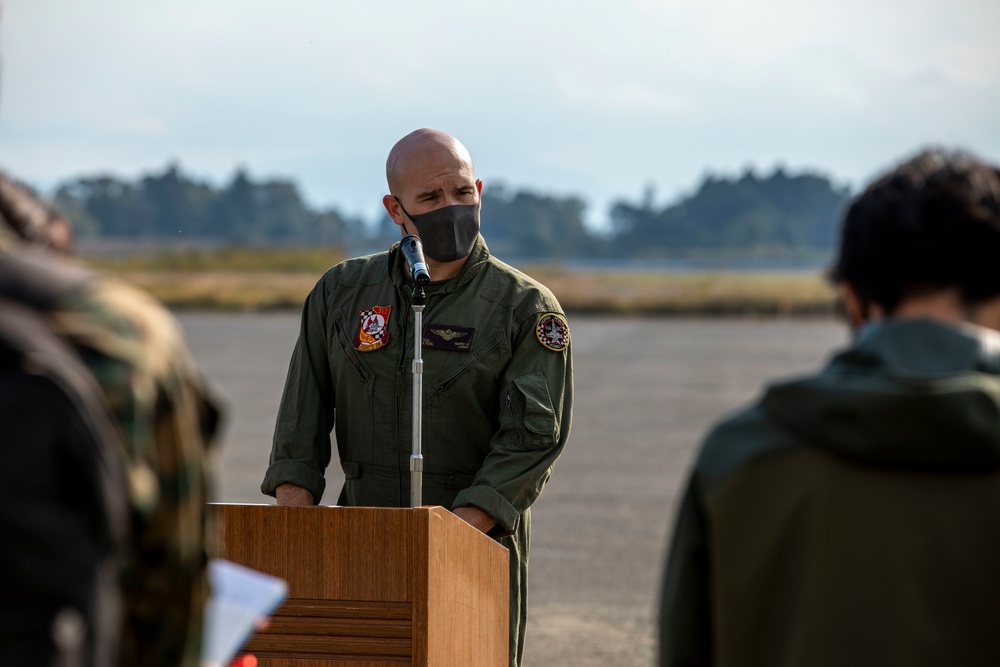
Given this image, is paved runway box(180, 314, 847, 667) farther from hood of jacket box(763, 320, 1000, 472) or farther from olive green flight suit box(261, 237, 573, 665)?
hood of jacket box(763, 320, 1000, 472)

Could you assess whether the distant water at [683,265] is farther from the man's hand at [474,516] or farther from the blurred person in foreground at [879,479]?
the blurred person in foreground at [879,479]

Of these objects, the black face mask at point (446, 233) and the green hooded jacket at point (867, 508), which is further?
the black face mask at point (446, 233)

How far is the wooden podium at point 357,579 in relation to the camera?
3424mm

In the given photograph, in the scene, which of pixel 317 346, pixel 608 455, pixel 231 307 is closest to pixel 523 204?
pixel 231 307

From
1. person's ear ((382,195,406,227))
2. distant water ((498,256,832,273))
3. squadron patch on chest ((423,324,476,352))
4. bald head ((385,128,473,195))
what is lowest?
distant water ((498,256,832,273))

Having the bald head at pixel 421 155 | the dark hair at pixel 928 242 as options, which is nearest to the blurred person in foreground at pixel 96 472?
the dark hair at pixel 928 242

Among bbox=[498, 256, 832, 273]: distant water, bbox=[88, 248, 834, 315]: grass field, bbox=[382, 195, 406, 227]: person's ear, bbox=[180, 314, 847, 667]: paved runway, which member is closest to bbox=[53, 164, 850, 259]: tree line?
bbox=[498, 256, 832, 273]: distant water

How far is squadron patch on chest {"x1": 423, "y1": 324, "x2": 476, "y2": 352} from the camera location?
4.18 meters

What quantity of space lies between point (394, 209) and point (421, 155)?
0.22 meters

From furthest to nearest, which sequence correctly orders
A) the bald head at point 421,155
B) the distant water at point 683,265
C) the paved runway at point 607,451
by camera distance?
the distant water at point 683,265
the paved runway at point 607,451
the bald head at point 421,155

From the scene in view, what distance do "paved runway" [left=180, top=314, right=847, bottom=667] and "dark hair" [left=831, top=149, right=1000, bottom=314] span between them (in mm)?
4740

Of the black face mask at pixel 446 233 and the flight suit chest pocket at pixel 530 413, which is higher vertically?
the black face mask at pixel 446 233

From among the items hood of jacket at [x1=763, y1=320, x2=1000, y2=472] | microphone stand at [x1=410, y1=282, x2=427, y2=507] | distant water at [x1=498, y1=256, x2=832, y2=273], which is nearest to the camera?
hood of jacket at [x1=763, y1=320, x2=1000, y2=472]

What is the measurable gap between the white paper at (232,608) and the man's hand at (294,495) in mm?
2122
